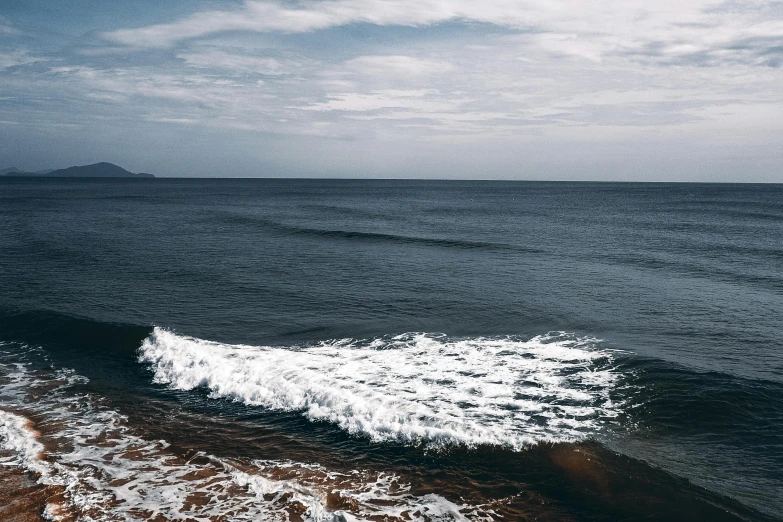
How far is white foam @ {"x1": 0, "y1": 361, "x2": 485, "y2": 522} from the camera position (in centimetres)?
1352

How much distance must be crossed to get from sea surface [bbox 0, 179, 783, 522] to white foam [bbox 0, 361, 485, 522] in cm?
6

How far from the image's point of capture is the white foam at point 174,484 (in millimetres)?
13523

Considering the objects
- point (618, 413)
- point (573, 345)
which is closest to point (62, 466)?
point (618, 413)

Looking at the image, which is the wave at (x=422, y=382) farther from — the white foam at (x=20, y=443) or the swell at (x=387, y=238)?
the swell at (x=387, y=238)

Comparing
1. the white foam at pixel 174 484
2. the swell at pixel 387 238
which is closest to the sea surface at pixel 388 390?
the white foam at pixel 174 484

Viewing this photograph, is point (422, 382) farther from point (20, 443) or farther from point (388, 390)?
point (20, 443)

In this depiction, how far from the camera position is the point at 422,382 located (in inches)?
876

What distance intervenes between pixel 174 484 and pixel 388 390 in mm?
8730

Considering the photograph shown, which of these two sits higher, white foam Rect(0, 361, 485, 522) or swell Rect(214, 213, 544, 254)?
swell Rect(214, 213, 544, 254)

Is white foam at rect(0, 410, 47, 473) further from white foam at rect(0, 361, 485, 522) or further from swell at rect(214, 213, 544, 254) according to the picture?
swell at rect(214, 213, 544, 254)

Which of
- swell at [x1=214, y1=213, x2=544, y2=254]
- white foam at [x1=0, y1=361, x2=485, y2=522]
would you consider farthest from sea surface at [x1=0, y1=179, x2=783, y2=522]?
swell at [x1=214, y1=213, x2=544, y2=254]

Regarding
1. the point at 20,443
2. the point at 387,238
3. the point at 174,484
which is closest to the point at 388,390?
the point at 174,484

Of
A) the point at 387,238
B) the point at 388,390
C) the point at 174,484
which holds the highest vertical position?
the point at 387,238

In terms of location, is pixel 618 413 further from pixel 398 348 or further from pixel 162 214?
pixel 162 214
